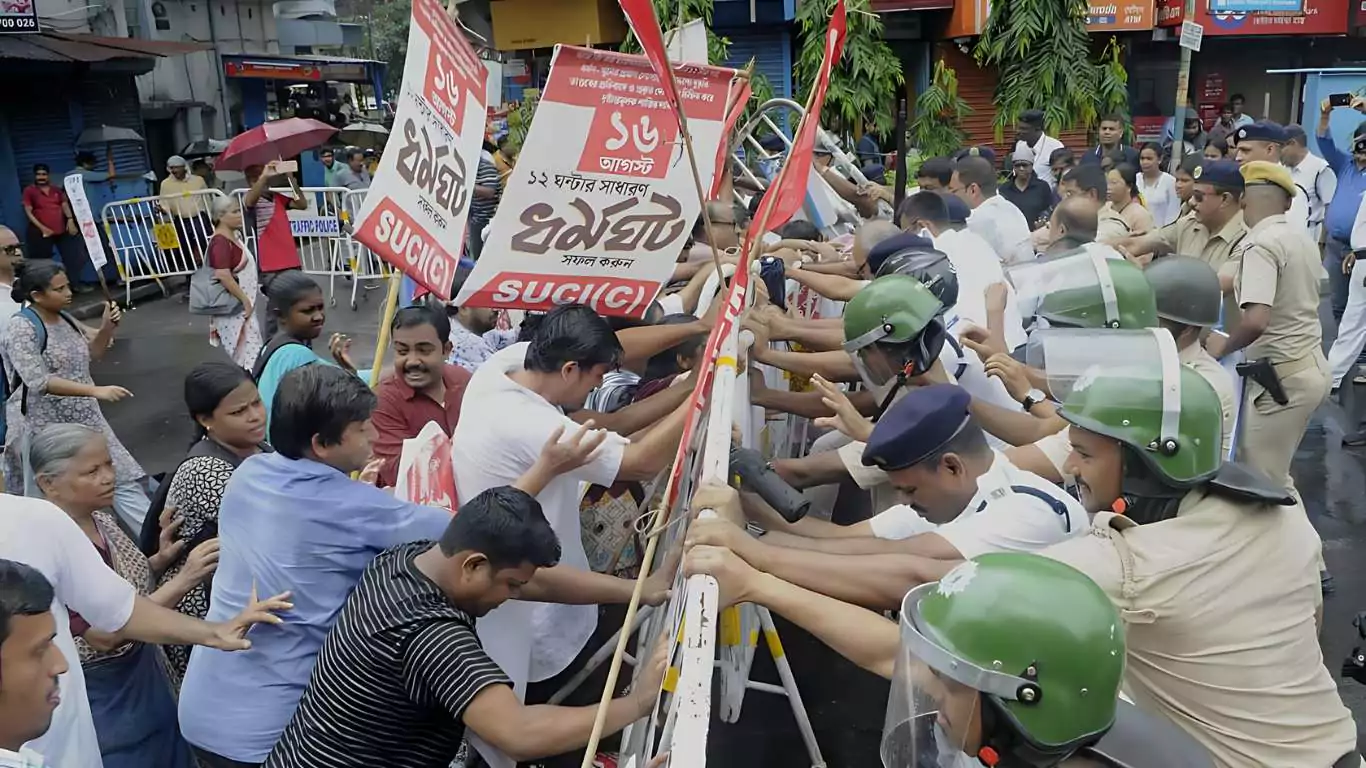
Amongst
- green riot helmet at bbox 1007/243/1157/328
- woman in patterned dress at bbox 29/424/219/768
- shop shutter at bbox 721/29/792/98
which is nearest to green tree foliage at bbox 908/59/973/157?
shop shutter at bbox 721/29/792/98

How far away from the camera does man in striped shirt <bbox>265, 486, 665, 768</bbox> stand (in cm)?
239

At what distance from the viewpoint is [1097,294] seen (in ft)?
13.5

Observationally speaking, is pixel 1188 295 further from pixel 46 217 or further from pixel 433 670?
pixel 46 217

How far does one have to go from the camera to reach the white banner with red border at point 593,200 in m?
3.85

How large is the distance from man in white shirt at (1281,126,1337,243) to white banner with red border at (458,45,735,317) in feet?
26.8

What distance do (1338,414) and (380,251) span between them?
763 centimetres

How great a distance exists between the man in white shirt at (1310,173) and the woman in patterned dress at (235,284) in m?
8.87

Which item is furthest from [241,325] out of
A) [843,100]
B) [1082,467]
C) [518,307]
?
[843,100]

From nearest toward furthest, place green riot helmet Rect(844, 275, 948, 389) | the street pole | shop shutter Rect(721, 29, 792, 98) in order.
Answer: green riot helmet Rect(844, 275, 948, 389) → the street pole → shop shutter Rect(721, 29, 792, 98)

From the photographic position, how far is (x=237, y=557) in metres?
2.94

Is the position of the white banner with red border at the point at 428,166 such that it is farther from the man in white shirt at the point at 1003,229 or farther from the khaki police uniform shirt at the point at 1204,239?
the man in white shirt at the point at 1003,229

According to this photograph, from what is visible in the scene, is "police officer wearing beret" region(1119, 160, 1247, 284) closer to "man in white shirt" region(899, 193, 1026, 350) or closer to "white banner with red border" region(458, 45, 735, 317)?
"man in white shirt" region(899, 193, 1026, 350)

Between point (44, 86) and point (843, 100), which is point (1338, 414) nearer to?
point (843, 100)

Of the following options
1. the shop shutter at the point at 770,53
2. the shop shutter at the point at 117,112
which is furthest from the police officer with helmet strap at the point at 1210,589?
the shop shutter at the point at 770,53
